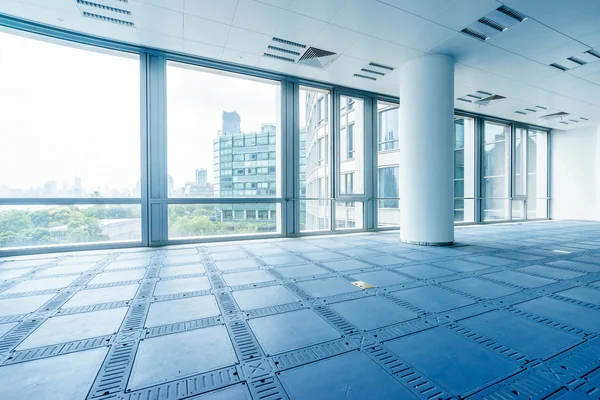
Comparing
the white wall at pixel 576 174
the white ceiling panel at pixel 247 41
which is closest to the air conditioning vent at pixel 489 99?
the white wall at pixel 576 174

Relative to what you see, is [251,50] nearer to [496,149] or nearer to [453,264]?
[453,264]

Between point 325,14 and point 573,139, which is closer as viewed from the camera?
point 325,14

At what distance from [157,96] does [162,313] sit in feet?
15.4

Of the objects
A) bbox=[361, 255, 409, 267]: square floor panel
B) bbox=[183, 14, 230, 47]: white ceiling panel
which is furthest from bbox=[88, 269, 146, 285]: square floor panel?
A: bbox=[183, 14, 230, 47]: white ceiling panel

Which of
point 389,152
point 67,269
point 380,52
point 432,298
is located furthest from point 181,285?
point 389,152

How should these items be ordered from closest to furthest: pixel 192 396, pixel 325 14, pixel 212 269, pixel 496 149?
pixel 192 396
pixel 212 269
pixel 325 14
pixel 496 149

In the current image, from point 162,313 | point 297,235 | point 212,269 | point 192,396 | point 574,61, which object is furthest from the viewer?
point 297,235

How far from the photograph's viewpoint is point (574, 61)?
578 centimetres

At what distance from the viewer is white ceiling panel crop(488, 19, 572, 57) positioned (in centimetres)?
455

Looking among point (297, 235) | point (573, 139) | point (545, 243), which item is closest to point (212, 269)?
point (297, 235)

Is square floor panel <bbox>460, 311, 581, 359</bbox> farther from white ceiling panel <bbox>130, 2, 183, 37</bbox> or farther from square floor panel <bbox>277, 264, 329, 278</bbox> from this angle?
white ceiling panel <bbox>130, 2, 183, 37</bbox>

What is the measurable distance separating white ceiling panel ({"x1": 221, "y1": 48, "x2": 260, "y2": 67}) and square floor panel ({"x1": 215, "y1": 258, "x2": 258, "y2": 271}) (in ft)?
13.1

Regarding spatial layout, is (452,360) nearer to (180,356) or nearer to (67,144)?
(180,356)

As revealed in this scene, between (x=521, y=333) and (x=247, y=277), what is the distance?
2.62 m
